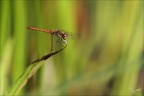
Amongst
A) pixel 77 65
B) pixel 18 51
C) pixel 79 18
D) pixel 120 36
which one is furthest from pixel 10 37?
pixel 120 36

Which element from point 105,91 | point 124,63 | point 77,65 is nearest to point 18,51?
point 77,65

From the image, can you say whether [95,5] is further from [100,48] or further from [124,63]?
[124,63]

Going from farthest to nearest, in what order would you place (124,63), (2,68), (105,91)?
(105,91) → (124,63) → (2,68)

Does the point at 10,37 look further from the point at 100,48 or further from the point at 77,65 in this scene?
the point at 100,48

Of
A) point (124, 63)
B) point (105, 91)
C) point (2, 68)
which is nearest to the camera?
point (2, 68)

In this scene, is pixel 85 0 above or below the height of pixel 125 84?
above

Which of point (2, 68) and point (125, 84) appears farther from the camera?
point (125, 84)

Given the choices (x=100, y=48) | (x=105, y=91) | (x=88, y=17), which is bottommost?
(x=105, y=91)
